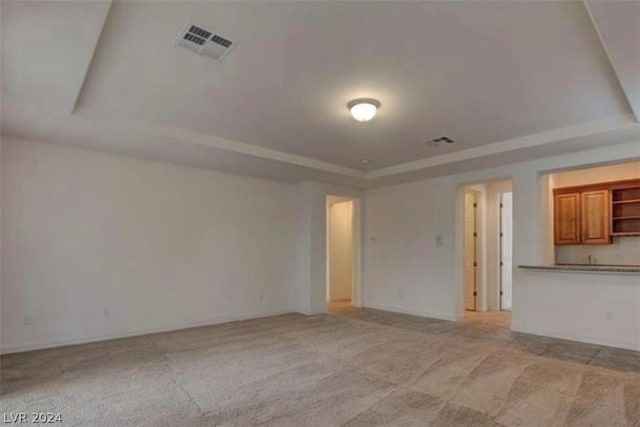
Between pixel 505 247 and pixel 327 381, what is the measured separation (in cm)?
582

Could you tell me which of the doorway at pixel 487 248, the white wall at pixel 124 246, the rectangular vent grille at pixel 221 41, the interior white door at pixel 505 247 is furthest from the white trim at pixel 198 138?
the interior white door at pixel 505 247

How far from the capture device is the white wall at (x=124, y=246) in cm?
432

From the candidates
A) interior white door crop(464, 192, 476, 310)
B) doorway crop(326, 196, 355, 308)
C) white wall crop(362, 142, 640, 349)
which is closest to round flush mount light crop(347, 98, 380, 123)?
white wall crop(362, 142, 640, 349)

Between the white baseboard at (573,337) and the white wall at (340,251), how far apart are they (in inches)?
158

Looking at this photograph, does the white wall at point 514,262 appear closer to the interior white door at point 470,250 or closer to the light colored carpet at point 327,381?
the light colored carpet at point 327,381

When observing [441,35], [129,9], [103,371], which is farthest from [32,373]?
[441,35]

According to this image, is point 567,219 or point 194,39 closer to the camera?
point 194,39

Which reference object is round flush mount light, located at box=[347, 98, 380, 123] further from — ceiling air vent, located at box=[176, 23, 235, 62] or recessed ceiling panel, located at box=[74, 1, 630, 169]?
ceiling air vent, located at box=[176, 23, 235, 62]

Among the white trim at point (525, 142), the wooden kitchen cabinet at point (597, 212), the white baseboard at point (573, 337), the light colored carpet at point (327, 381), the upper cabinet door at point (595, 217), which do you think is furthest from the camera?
the upper cabinet door at point (595, 217)

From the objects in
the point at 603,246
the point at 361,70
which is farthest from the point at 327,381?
the point at 603,246

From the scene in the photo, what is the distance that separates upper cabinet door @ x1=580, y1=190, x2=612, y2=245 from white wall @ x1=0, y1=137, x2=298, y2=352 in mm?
5332

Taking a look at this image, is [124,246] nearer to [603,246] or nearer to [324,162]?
[324,162]

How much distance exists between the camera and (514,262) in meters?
5.46

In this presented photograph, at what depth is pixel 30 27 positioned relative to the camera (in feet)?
7.73
